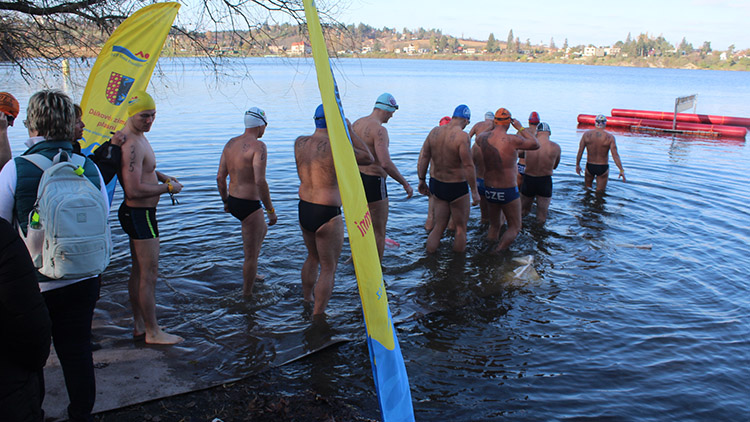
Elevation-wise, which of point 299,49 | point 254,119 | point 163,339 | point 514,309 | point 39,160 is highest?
point 299,49

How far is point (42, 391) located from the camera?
102 inches

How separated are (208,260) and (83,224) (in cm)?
414

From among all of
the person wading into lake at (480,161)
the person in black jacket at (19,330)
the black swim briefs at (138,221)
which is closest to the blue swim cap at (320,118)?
the black swim briefs at (138,221)

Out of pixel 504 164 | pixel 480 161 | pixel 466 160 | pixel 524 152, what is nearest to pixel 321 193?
pixel 466 160

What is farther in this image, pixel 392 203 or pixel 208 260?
pixel 392 203

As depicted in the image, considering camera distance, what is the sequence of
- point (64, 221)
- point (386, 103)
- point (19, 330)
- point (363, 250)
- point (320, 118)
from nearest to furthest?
point (19, 330) < point (363, 250) < point (64, 221) < point (320, 118) < point (386, 103)

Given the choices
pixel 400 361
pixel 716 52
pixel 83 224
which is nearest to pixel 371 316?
pixel 400 361

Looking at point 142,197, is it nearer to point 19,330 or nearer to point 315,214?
point 315,214

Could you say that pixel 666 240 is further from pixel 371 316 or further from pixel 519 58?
pixel 519 58

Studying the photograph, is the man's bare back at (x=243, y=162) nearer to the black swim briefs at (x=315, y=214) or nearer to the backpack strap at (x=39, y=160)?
the black swim briefs at (x=315, y=214)

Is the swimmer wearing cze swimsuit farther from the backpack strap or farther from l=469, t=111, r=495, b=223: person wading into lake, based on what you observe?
the backpack strap

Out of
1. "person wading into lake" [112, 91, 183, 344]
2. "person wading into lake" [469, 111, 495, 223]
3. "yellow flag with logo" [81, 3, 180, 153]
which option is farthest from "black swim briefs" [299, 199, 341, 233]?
"person wading into lake" [469, 111, 495, 223]

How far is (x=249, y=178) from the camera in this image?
516 centimetres

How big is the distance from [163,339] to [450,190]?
4070mm
